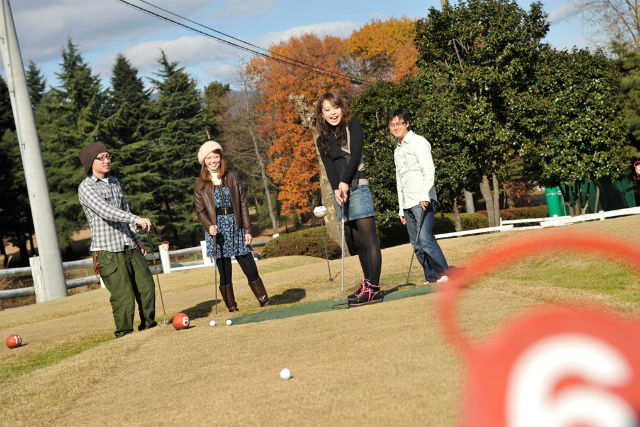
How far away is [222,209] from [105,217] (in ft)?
5.58

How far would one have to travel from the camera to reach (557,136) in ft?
77.4

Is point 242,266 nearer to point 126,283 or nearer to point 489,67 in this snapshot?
point 126,283

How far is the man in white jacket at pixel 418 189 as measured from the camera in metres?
8.56

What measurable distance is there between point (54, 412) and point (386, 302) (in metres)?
3.69

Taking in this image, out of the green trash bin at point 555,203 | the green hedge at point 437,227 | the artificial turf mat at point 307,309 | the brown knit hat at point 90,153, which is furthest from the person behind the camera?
the green trash bin at point 555,203

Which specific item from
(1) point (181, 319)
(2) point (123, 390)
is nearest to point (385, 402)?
(2) point (123, 390)

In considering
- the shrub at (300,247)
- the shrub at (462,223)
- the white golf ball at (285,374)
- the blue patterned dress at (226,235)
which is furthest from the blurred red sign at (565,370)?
the shrub at (462,223)

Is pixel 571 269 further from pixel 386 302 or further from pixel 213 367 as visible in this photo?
pixel 213 367

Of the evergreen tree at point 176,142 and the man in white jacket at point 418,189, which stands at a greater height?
the evergreen tree at point 176,142

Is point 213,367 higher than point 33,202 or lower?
lower

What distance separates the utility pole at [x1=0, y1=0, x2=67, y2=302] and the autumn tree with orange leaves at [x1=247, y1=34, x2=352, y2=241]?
90.3 feet

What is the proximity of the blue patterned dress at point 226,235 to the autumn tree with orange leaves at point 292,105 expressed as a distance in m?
35.9

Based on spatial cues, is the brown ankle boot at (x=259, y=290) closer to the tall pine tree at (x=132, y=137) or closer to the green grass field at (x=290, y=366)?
the green grass field at (x=290, y=366)

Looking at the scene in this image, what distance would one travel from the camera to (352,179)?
7434 millimetres
